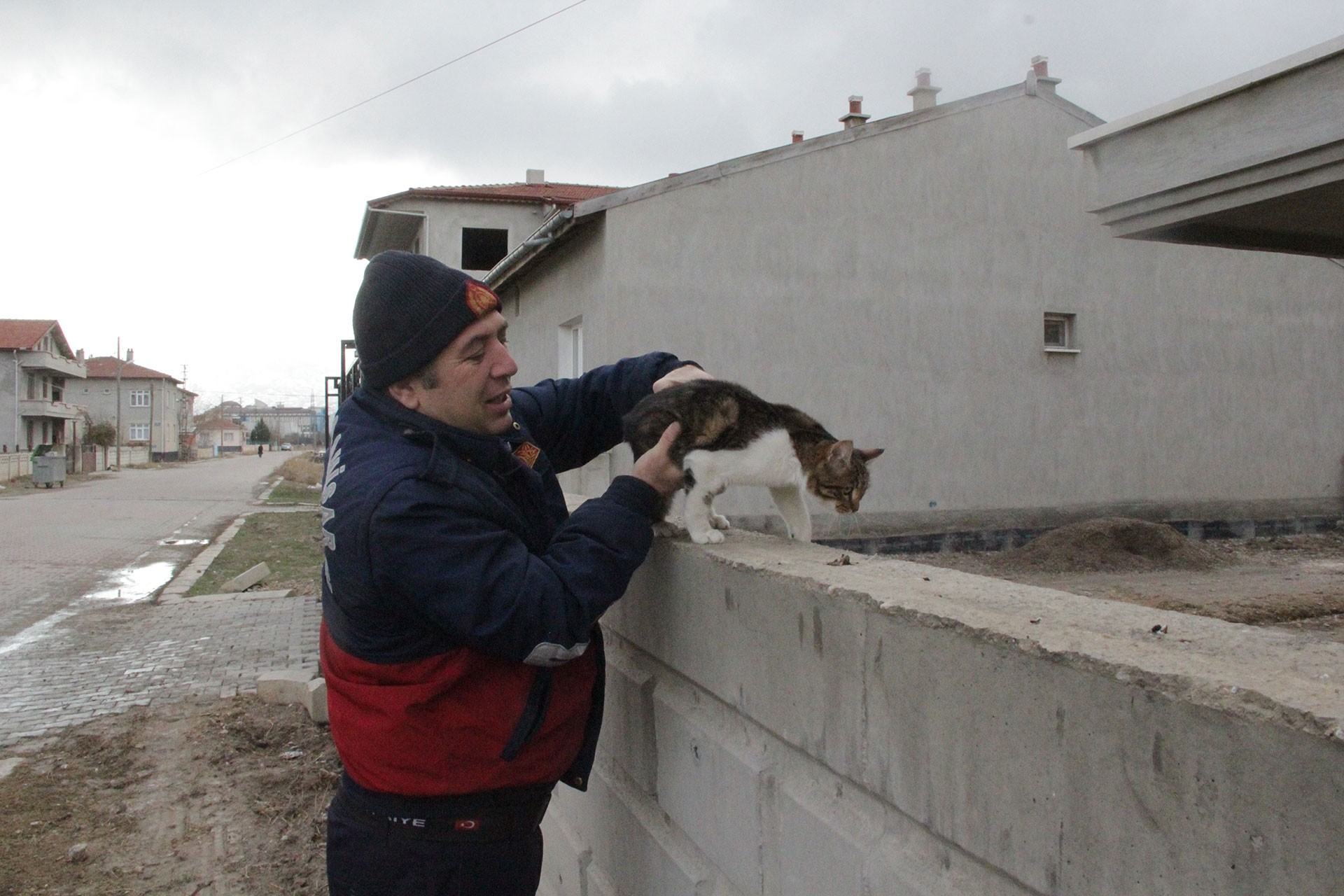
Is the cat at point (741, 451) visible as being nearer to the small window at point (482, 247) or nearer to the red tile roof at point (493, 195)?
the red tile roof at point (493, 195)

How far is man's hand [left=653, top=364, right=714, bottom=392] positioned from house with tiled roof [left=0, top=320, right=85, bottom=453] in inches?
2321

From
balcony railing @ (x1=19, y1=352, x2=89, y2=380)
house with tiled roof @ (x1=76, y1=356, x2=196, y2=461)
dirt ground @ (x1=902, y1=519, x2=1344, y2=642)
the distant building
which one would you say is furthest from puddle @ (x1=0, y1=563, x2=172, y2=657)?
the distant building

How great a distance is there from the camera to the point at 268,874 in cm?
393

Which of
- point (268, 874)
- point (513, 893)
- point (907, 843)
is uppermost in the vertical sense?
point (907, 843)

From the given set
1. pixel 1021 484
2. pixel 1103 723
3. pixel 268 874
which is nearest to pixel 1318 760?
pixel 1103 723

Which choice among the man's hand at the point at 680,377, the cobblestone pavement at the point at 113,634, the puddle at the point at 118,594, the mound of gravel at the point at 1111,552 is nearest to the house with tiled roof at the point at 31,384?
the cobblestone pavement at the point at 113,634

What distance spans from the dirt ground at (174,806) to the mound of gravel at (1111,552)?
801 centimetres

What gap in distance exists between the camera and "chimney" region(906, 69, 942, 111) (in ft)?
49.0

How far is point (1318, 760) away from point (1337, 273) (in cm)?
1766

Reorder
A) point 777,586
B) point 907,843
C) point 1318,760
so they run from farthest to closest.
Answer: point 777,586 → point 907,843 → point 1318,760

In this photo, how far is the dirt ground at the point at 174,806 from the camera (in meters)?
3.92

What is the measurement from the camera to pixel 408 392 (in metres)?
2.03

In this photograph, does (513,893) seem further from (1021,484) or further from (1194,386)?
(1194,386)

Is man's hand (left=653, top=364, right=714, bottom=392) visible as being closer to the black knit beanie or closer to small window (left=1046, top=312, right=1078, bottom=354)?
the black knit beanie
